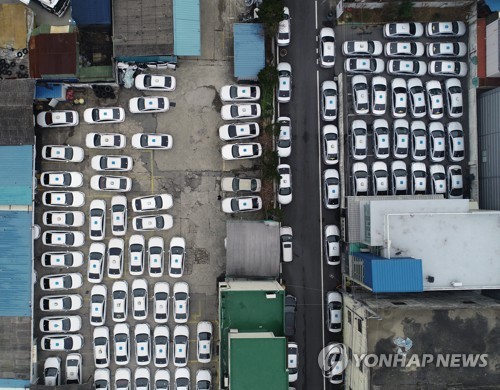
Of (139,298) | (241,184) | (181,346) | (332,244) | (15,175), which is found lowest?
(181,346)

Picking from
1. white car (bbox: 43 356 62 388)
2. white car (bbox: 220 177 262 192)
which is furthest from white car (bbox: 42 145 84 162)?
white car (bbox: 43 356 62 388)

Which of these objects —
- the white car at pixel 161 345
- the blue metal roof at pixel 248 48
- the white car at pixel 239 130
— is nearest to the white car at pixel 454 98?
the blue metal roof at pixel 248 48

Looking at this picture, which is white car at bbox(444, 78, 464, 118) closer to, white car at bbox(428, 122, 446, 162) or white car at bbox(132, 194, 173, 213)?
white car at bbox(428, 122, 446, 162)

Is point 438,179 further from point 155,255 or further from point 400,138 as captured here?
point 155,255

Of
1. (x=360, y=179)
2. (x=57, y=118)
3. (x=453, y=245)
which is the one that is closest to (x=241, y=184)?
(x=360, y=179)

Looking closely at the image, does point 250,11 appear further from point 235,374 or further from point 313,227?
point 235,374

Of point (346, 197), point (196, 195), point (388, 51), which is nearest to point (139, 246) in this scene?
point (196, 195)

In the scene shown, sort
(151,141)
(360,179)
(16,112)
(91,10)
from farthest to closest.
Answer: (360,179) → (151,141) → (91,10) → (16,112)
